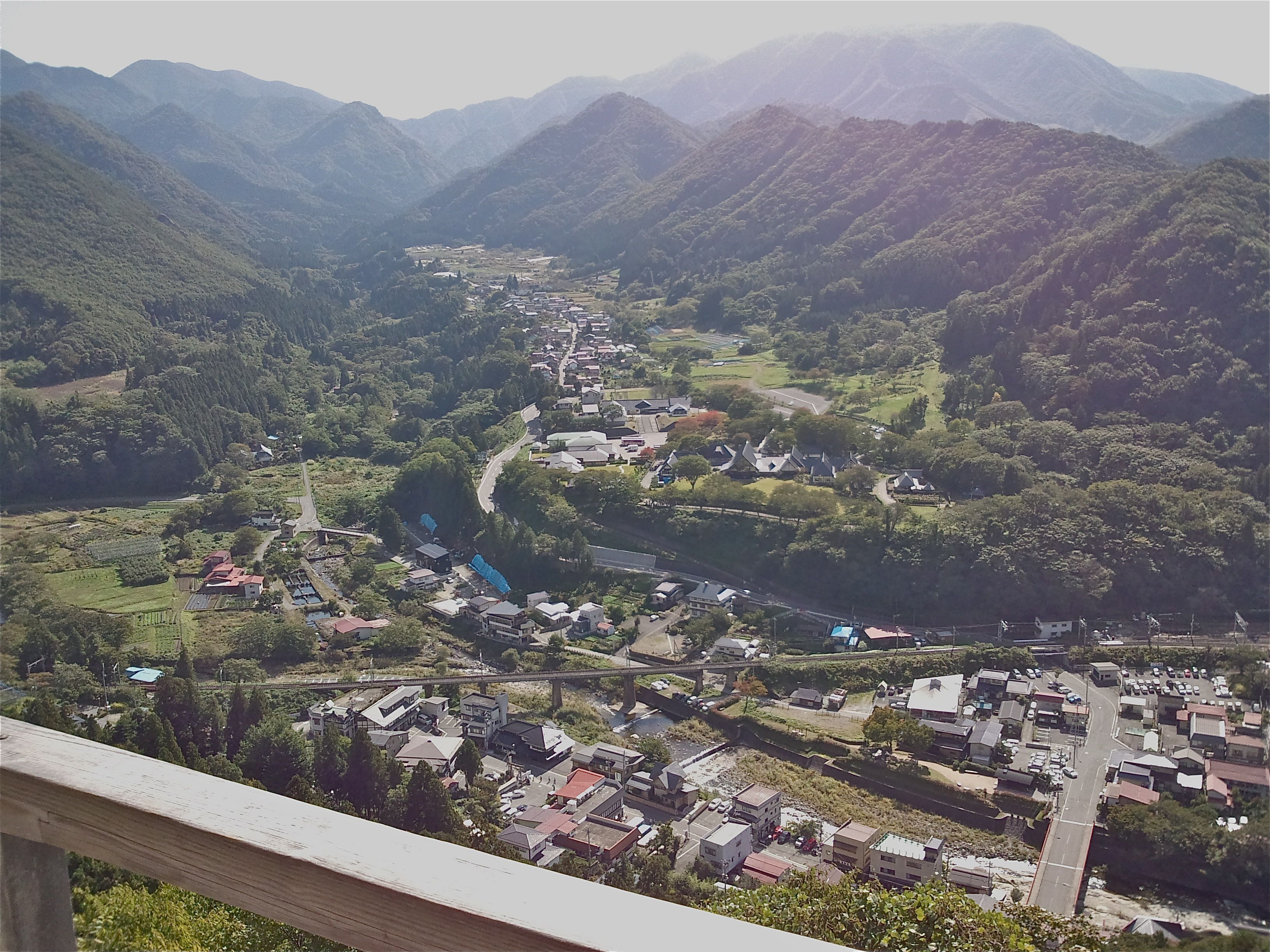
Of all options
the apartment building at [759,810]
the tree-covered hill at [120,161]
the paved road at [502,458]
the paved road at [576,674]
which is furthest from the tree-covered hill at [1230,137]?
the tree-covered hill at [120,161]

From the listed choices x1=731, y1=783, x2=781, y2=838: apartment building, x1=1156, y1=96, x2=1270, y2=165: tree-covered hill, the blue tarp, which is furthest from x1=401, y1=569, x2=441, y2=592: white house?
x1=1156, y1=96, x2=1270, y2=165: tree-covered hill

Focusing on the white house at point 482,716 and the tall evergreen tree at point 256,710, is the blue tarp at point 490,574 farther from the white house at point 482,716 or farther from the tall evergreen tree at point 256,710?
the tall evergreen tree at point 256,710

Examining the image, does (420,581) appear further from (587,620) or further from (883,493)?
(883,493)

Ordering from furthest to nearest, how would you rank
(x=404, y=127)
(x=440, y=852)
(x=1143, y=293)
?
(x=404, y=127), (x=1143, y=293), (x=440, y=852)

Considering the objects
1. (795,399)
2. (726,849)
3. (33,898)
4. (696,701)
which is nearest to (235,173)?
(795,399)

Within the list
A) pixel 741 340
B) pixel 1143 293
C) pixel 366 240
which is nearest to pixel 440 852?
pixel 1143 293

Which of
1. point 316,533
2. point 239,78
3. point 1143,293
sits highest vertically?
point 239,78

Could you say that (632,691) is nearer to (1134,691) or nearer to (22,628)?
(1134,691)
